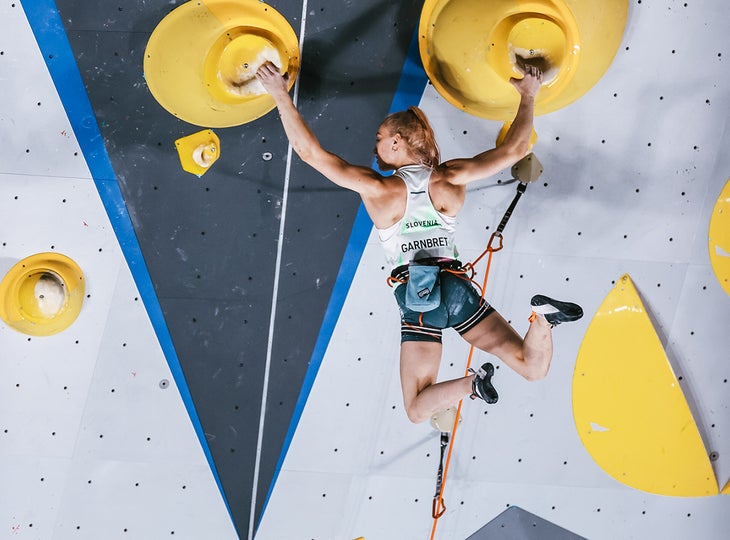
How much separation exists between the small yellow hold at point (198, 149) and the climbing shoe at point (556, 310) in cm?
137

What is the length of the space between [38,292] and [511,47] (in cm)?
200

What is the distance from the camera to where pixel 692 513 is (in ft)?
10.6

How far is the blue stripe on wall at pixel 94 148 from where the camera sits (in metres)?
2.69

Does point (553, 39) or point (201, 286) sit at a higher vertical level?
point (553, 39)

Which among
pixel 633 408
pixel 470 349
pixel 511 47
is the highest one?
pixel 511 47

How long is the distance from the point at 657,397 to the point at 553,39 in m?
1.59

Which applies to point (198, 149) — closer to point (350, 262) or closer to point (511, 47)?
point (350, 262)

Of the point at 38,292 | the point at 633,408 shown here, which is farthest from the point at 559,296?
the point at 38,292

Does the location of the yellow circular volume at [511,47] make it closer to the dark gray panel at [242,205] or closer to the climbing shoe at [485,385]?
the dark gray panel at [242,205]

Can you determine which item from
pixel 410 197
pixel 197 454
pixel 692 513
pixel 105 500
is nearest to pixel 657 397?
pixel 692 513

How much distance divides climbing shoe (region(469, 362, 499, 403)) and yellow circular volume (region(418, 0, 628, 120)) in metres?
1.11

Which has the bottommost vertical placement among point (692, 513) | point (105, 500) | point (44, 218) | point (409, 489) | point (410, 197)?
point (692, 513)

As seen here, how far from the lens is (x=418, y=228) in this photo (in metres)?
2.40

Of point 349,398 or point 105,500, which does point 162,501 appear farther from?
point 349,398
